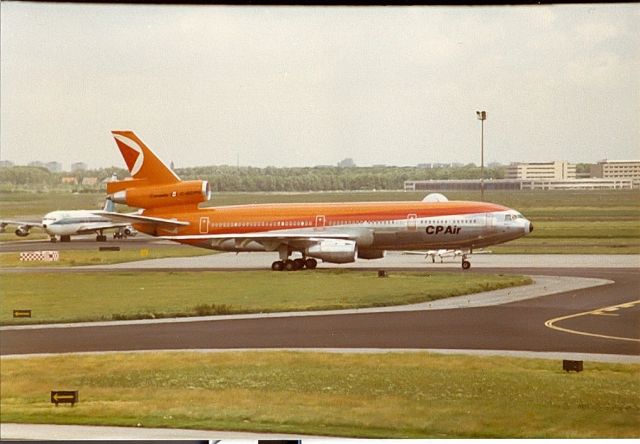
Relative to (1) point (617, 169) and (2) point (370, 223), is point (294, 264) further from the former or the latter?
(1) point (617, 169)

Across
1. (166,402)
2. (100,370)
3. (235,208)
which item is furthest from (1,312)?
(235,208)

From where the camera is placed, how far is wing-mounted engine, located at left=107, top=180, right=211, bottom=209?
27.0ft

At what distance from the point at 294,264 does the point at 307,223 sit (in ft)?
1.42

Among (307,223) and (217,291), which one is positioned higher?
(307,223)

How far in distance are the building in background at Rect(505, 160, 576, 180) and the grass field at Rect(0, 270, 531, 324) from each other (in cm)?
100

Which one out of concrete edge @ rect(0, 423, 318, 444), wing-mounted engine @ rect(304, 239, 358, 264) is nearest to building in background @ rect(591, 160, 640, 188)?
wing-mounted engine @ rect(304, 239, 358, 264)

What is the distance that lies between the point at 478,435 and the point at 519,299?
5.23 feet

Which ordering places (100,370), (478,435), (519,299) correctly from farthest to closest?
(519,299)
(100,370)
(478,435)

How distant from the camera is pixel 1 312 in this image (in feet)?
25.5

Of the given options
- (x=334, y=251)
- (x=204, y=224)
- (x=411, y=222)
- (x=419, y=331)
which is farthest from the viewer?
(x=411, y=222)

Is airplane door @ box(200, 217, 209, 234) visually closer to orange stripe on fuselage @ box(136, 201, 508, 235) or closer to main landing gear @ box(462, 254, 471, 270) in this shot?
orange stripe on fuselage @ box(136, 201, 508, 235)

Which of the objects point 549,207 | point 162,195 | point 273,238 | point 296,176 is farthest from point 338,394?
point 549,207

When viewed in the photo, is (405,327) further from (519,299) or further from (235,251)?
(235,251)

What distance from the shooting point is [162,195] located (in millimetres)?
8305
